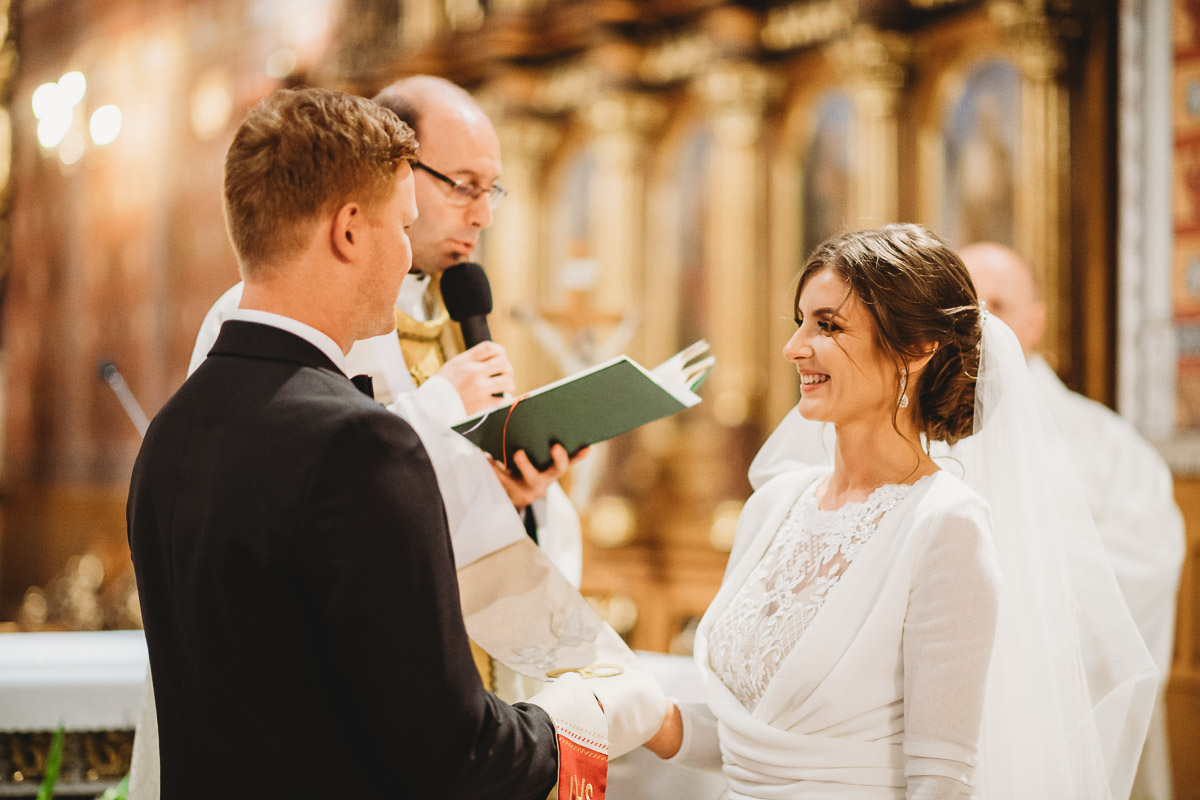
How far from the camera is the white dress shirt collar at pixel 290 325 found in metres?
1.47

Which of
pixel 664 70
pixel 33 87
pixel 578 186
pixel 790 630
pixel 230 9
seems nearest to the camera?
pixel 790 630

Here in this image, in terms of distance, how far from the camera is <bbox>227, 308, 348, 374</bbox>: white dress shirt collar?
4.82 ft

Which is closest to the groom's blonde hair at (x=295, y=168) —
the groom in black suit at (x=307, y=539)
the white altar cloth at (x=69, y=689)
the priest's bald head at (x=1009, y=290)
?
the groom in black suit at (x=307, y=539)

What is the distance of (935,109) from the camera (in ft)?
20.6

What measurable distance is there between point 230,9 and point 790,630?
10.5 m

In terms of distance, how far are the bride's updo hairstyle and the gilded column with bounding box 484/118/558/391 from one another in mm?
6123

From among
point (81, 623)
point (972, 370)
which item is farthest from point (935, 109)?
point (81, 623)

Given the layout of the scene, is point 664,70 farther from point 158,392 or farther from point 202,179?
point 158,392

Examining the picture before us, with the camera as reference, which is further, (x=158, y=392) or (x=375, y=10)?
(x=158, y=392)

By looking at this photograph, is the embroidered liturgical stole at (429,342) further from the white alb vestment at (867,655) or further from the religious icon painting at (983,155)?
the religious icon painting at (983,155)

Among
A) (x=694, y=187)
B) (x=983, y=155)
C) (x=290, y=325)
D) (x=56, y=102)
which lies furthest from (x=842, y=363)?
(x=56, y=102)

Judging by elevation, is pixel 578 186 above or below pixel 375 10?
below

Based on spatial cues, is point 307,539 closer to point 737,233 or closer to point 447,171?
point 447,171

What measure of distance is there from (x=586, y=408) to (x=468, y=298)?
0.56m
